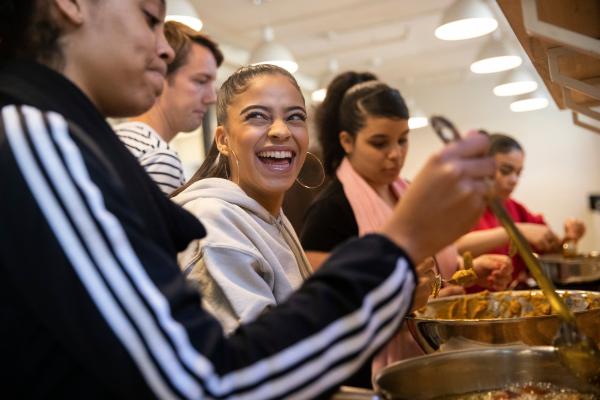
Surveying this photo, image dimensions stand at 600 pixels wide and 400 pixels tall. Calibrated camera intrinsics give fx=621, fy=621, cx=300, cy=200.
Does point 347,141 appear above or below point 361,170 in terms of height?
above

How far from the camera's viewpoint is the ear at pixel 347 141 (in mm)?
1980

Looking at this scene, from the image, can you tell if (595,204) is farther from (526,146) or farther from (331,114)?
(331,114)

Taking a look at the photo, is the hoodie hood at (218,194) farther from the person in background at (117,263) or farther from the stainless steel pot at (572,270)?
the stainless steel pot at (572,270)

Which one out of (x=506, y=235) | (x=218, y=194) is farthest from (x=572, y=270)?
(x=218, y=194)

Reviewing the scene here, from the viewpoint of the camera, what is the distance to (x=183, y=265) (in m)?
0.97

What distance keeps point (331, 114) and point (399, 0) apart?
2.71m

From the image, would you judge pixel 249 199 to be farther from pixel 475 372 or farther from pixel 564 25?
pixel 564 25

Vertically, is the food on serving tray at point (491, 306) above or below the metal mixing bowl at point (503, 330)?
below

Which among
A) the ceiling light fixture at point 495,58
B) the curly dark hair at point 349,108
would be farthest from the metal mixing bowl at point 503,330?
the ceiling light fixture at point 495,58

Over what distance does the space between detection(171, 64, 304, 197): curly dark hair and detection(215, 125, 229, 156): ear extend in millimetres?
12

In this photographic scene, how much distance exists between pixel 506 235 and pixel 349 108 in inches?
30.7

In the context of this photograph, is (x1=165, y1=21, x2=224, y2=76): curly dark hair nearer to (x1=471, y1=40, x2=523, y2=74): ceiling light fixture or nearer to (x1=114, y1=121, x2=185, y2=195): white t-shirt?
(x1=114, y1=121, x2=185, y2=195): white t-shirt

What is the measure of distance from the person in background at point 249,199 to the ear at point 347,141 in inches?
29.2

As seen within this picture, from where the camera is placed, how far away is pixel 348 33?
5.21 meters
